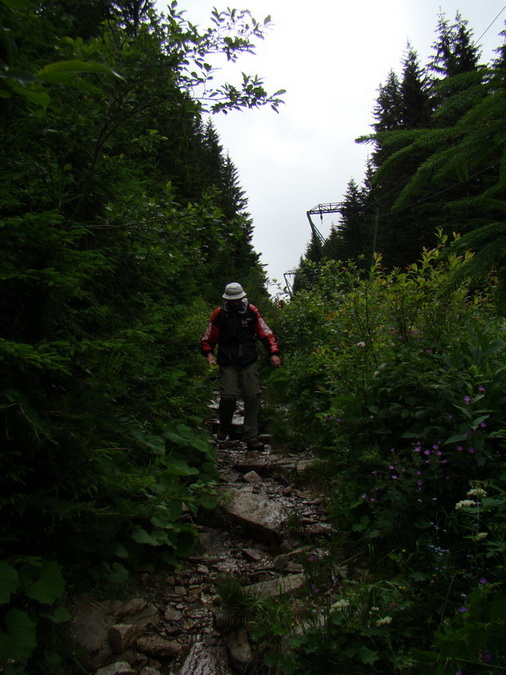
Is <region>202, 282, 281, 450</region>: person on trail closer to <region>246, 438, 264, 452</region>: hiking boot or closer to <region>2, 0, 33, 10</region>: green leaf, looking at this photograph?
<region>246, 438, 264, 452</region>: hiking boot

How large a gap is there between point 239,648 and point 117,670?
0.60 m

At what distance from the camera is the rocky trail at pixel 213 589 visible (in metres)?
2.14

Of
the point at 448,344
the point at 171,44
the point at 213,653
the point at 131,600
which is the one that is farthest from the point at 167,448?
the point at 171,44

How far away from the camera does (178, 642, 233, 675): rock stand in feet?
6.89

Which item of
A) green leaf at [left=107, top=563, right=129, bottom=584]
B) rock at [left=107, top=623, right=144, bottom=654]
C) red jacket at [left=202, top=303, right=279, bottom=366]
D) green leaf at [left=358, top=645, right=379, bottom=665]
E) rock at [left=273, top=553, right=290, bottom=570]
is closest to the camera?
green leaf at [left=358, top=645, right=379, bottom=665]

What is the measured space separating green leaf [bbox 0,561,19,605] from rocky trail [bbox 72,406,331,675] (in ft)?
2.22

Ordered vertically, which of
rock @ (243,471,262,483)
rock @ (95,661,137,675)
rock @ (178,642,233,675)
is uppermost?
rock @ (243,471,262,483)

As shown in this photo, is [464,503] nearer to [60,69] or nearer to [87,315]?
[60,69]

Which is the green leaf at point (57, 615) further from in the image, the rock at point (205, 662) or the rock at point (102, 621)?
the rock at point (205, 662)

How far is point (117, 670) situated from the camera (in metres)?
2.00

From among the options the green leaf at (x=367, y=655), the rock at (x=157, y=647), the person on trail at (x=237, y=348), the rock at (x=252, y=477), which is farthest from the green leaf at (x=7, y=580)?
the person on trail at (x=237, y=348)

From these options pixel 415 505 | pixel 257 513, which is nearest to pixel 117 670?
pixel 257 513

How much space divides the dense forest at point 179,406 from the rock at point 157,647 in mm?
345

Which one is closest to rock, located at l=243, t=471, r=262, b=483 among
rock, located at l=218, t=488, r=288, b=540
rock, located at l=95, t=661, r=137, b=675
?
rock, located at l=218, t=488, r=288, b=540
